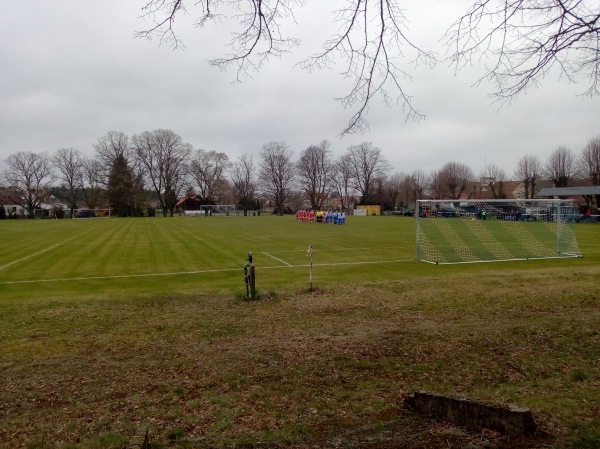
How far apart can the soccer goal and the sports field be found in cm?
591

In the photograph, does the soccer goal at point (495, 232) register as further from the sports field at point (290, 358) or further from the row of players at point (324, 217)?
the row of players at point (324, 217)

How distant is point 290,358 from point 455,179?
9558cm

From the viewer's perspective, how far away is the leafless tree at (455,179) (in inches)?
3728

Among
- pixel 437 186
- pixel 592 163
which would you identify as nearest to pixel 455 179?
pixel 437 186

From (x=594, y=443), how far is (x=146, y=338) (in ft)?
20.2

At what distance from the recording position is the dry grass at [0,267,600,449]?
418 centimetres

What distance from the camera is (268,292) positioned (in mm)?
11148

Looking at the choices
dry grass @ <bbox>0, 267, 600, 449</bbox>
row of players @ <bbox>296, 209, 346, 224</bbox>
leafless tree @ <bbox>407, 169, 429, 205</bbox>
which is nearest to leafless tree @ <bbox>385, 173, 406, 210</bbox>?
leafless tree @ <bbox>407, 169, 429, 205</bbox>

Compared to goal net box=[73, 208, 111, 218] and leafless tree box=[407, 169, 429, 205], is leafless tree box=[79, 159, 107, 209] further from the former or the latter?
leafless tree box=[407, 169, 429, 205]

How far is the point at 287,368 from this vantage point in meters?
5.81

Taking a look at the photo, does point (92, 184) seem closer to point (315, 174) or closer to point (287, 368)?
point (315, 174)

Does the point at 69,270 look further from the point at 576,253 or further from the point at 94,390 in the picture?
the point at 576,253

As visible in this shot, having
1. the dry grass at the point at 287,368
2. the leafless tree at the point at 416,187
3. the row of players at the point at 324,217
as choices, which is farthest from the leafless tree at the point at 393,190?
the dry grass at the point at 287,368

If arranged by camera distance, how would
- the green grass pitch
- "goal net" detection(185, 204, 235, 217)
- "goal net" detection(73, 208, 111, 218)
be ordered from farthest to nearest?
"goal net" detection(185, 204, 235, 217) < "goal net" detection(73, 208, 111, 218) < the green grass pitch
